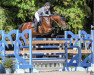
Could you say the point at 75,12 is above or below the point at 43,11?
below

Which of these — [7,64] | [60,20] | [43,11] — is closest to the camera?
[7,64]

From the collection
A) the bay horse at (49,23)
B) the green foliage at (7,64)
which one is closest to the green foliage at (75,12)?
the bay horse at (49,23)

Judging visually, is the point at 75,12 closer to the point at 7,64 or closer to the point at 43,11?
the point at 43,11

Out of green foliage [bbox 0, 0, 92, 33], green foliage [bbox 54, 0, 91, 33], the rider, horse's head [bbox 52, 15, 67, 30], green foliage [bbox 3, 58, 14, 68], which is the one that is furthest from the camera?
green foliage [bbox 54, 0, 91, 33]

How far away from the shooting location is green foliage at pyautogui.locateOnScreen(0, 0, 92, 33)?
45.4 ft

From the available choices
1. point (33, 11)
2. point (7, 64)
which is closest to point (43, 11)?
point (33, 11)

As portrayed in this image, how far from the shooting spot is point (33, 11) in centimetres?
1416

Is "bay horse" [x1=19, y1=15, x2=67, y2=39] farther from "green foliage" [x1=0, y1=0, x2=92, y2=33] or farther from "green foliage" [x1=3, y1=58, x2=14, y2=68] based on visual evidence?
"green foliage" [x1=3, y1=58, x2=14, y2=68]

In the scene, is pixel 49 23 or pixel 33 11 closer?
pixel 49 23

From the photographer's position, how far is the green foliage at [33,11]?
13836 mm

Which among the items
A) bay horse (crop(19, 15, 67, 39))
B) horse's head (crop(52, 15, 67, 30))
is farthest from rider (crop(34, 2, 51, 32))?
horse's head (crop(52, 15, 67, 30))

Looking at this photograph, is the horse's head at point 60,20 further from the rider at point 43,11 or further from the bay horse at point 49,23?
the rider at point 43,11

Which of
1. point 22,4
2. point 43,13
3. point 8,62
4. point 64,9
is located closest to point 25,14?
point 22,4

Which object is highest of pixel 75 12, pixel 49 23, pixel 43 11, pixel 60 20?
pixel 43 11
